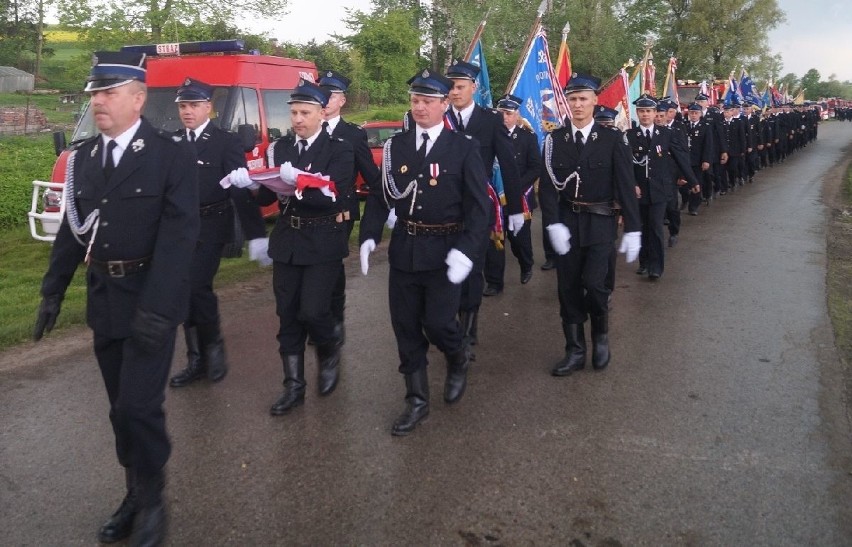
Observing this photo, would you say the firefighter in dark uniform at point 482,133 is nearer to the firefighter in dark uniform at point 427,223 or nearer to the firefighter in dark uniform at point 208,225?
the firefighter in dark uniform at point 427,223

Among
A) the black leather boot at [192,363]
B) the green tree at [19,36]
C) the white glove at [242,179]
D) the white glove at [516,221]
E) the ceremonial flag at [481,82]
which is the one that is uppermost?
the green tree at [19,36]

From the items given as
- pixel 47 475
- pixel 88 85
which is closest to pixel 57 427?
pixel 47 475

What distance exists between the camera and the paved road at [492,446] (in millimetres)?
3443

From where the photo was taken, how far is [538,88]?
35.3 feet

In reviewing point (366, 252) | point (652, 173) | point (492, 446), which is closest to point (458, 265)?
point (366, 252)

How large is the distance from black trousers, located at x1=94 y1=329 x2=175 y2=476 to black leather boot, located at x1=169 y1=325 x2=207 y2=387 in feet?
6.02

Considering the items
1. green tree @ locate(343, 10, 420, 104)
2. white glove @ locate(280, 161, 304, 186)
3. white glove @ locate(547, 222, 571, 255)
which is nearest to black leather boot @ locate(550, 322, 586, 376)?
white glove @ locate(547, 222, 571, 255)

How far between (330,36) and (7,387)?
26.3 m

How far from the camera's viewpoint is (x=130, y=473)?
340 cm

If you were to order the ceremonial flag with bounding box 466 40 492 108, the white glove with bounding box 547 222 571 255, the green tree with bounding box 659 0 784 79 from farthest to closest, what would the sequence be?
the green tree with bounding box 659 0 784 79, the ceremonial flag with bounding box 466 40 492 108, the white glove with bounding box 547 222 571 255

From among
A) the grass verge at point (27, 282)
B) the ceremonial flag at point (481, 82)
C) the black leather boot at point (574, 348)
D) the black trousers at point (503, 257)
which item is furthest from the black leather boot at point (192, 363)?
the ceremonial flag at point (481, 82)

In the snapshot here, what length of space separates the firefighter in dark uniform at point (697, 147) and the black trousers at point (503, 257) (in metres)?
6.44

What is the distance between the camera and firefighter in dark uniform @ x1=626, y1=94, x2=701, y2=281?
27.8 ft

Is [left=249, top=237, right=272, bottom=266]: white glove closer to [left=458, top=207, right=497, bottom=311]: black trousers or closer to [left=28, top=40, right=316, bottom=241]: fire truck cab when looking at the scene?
[left=458, top=207, right=497, bottom=311]: black trousers
